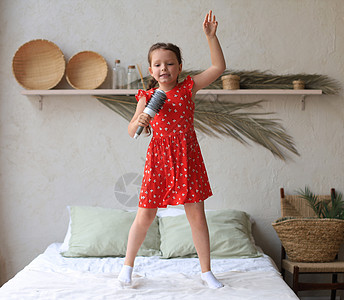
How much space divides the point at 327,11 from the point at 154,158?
1.99m

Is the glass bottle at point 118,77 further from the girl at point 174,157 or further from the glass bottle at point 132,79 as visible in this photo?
the girl at point 174,157

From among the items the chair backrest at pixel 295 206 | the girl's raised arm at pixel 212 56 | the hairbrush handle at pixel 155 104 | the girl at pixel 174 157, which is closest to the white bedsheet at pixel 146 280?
A: the girl at pixel 174 157

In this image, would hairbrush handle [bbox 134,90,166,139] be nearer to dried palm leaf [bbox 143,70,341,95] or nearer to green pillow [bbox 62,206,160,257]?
green pillow [bbox 62,206,160,257]

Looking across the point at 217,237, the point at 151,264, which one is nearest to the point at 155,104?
the point at 151,264

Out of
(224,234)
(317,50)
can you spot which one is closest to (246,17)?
(317,50)

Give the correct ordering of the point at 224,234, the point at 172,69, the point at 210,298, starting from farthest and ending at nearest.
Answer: the point at 224,234 → the point at 172,69 → the point at 210,298

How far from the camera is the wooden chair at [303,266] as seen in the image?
112 inches

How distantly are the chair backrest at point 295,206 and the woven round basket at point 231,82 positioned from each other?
84 centimetres

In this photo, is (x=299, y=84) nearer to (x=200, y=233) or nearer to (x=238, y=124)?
(x=238, y=124)

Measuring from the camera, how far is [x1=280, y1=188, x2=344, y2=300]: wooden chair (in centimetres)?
285

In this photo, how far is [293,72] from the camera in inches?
132

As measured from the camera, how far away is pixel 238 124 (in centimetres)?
336

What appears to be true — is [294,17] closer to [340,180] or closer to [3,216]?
[340,180]

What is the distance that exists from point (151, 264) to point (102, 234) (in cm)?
43
